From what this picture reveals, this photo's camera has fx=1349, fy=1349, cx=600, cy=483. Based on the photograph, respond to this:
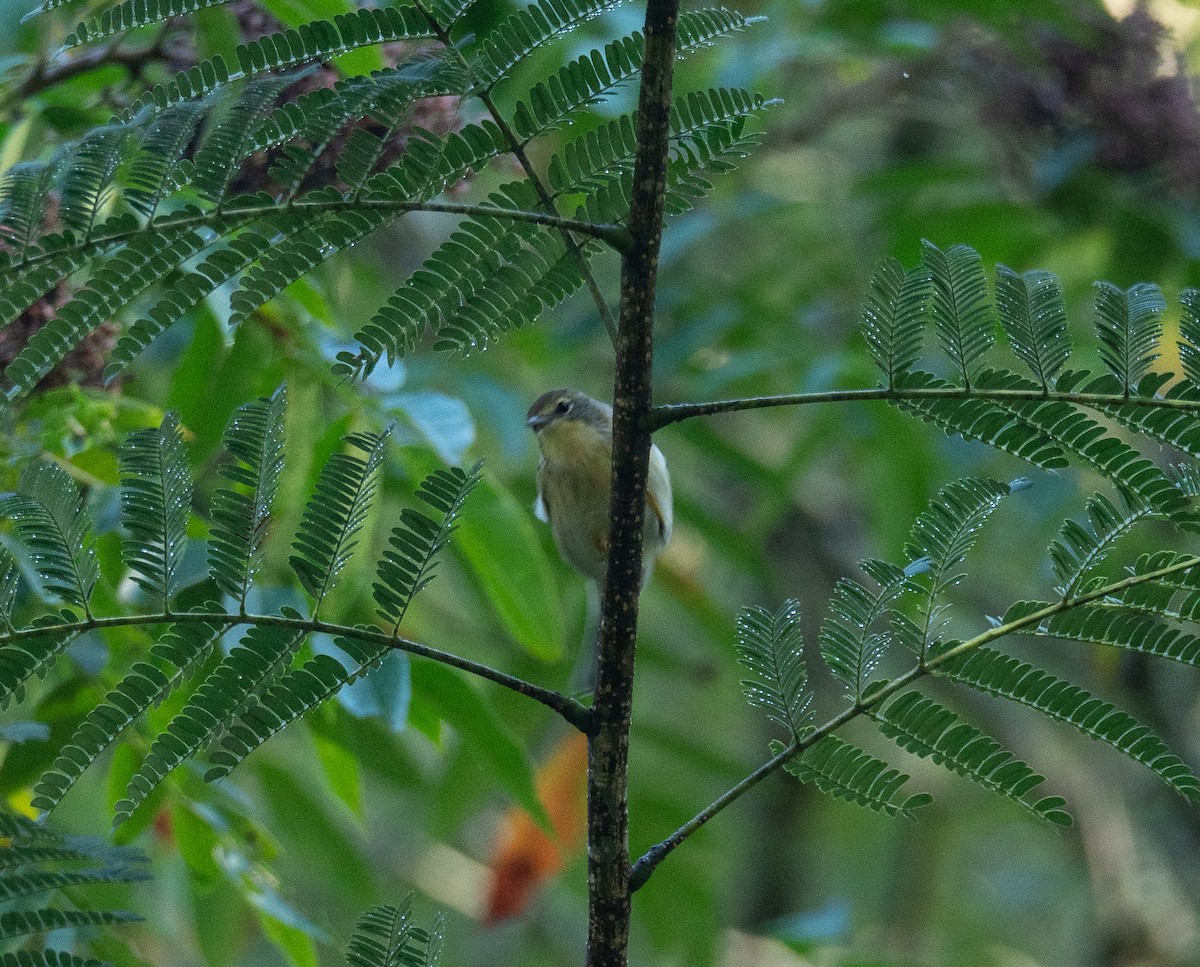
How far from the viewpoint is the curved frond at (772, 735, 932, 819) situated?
1.49m

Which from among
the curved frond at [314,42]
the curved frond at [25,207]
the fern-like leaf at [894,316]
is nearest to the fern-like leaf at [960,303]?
the fern-like leaf at [894,316]

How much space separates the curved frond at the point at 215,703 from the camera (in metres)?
1.42

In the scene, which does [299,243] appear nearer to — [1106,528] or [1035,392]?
[1035,392]

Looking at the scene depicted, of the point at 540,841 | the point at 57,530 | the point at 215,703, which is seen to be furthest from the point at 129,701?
the point at 540,841

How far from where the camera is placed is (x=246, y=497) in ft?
4.87

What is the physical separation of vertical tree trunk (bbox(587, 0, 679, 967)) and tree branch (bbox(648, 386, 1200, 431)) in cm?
4

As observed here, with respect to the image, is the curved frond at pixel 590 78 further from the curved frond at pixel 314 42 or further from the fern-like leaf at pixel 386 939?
the fern-like leaf at pixel 386 939

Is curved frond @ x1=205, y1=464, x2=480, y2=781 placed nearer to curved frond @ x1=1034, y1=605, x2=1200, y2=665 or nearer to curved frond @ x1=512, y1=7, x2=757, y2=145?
curved frond @ x1=512, y1=7, x2=757, y2=145

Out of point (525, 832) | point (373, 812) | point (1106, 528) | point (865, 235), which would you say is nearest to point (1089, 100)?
point (865, 235)

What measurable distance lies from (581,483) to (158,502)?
7.37ft

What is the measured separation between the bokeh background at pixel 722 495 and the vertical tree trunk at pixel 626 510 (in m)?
0.45

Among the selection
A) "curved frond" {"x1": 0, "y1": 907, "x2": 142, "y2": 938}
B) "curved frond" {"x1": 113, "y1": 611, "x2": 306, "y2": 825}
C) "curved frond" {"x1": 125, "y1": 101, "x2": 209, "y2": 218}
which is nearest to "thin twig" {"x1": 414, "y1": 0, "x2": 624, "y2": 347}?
"curved frond" {"x1": 125, "y1": 101, "x2": 209, "y2": 218}

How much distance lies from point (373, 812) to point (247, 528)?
670 cm

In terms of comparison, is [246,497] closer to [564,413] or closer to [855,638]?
[855,638]
